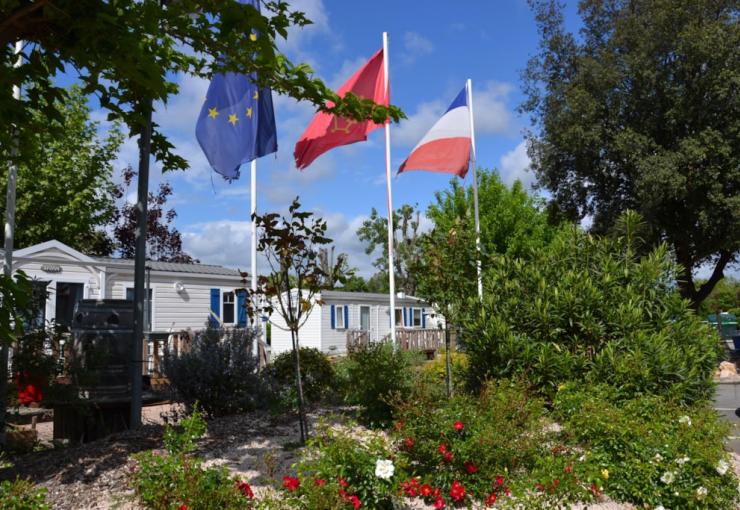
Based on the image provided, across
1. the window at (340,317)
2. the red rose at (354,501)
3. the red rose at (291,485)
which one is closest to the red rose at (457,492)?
the red rose at (354,501)

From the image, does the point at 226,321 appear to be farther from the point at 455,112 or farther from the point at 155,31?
the point at 155,31

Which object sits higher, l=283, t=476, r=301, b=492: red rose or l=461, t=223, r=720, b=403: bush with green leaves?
l=461, t=223, r=720, b=403: bush with green leaves

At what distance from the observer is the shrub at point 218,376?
20.8 ft

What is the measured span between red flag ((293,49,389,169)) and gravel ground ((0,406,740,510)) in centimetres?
594

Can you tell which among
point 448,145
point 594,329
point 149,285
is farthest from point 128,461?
point 149,285

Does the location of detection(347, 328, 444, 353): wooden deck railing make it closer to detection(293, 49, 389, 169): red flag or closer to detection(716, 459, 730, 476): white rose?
detection(293, 49, 389, 169): red flag

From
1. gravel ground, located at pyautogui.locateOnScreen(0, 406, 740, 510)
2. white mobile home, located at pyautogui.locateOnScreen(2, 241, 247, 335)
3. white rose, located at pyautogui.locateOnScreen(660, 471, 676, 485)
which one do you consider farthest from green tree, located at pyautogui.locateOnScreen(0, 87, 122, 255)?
white rose, located at pyautogui.locateOnScreen(660, 471, 676, 485)

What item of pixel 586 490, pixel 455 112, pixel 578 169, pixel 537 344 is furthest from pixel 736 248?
pixel 586 490

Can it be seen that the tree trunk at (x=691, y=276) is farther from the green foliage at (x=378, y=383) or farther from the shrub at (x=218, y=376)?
the shrub at (x=218, y=376)

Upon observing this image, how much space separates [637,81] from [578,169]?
2.71 meters

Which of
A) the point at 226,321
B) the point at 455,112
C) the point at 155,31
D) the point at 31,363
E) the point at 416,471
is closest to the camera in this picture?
the point at 155,31

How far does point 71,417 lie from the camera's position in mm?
6332

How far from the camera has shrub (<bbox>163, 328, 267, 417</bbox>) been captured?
6.34 m

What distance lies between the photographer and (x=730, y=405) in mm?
10672
